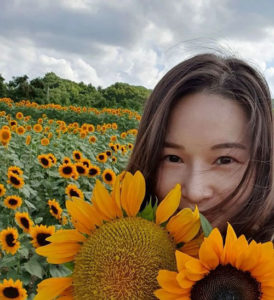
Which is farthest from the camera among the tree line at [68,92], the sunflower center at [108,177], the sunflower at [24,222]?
the tree line at [68,92]

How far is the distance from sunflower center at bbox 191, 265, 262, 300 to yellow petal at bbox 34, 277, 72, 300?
9.5 inches

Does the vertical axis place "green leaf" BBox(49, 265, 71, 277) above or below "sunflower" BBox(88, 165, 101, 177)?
below

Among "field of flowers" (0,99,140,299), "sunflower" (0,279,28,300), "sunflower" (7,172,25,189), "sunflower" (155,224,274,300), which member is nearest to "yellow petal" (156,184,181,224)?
"sunflower" (155,224,274,300)

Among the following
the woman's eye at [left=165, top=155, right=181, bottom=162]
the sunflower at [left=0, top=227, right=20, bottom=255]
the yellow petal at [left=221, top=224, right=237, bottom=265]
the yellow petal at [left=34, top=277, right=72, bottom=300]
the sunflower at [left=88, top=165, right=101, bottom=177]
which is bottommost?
the sunflower at [left=0, top=227, right=20, bottom=255]

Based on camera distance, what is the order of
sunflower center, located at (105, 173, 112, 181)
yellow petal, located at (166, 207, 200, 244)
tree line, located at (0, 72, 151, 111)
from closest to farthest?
yellow petal, located at (166, 207, 200, 244) → sunflower center, located at (105, 173, 112, 181) → tree line, located at (0, 72, 151, 111)

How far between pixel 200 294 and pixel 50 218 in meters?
3.39

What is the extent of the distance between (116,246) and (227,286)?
0.16 m

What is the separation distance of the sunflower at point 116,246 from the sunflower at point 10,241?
1757 mm

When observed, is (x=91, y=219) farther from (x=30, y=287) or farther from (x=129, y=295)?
(x=30, y=287)

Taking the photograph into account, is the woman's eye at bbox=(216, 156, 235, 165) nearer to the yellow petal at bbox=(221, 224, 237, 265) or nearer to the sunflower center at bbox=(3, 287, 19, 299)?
the yellow petal at bbox=(221, 224, 237, 265)

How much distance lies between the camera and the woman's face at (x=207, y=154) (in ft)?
3.65

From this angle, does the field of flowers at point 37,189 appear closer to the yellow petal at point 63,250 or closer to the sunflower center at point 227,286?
the yellow petal at point 63,250

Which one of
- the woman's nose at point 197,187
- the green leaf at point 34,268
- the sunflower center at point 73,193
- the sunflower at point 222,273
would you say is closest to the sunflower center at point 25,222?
the green leaf at point 34,268

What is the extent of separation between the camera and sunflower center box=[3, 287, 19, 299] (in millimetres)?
2076
